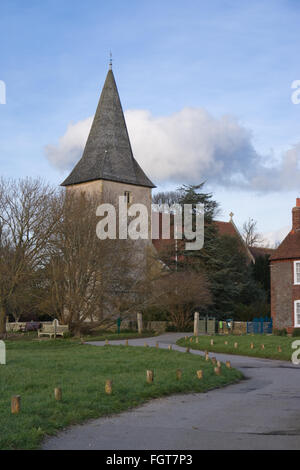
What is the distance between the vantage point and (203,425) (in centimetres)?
1131

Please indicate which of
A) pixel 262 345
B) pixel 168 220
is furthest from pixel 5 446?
pixel 168 220

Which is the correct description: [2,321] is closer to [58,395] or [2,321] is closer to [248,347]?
[248,347]

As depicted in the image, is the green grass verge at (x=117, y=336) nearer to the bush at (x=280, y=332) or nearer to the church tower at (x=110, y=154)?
the bush at (x=280, y=332)

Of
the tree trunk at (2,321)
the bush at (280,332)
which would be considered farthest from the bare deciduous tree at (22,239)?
the bush at (280,332)

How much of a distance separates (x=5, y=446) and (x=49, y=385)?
6073 mm

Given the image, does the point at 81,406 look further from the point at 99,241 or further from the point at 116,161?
the point at 116,161

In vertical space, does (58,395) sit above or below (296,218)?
below

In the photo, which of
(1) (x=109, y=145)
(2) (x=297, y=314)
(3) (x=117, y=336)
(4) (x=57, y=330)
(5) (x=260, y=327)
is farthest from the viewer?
(1) (x=109, y=145)

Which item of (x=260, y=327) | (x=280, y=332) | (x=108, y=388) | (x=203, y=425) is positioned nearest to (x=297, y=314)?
(x=280, y=332)

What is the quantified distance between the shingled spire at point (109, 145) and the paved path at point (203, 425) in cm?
4342

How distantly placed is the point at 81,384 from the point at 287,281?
32.0 metres

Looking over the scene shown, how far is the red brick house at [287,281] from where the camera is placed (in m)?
44.2

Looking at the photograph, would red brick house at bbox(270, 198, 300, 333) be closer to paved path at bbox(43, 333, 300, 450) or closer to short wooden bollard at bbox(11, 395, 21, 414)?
paved path at bbox(43, 333, 300, 450)

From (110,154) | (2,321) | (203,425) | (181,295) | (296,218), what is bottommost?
(203,425)
